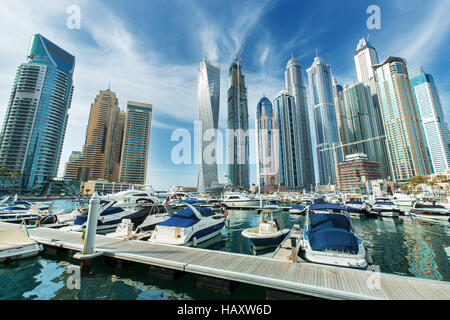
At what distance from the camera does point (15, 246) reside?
9.08 metres

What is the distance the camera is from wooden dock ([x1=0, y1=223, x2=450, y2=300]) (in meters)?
5.21

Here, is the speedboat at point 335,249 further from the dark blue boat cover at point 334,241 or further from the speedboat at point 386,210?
the speedboat at point 386,210

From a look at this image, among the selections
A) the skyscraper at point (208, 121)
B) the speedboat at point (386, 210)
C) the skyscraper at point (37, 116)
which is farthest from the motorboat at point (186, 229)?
→ the skyscraper at point (37, 116)

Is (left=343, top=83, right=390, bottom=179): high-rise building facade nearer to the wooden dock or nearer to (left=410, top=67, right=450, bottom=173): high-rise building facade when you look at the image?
(left=410, top=67, right=450, bottom=173): high-rise building facade

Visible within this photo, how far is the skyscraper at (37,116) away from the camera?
3765 inches

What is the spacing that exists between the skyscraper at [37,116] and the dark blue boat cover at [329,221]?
134710mm

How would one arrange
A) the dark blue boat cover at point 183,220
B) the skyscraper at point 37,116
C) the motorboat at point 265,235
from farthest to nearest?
the skyscraper at point 37,116 < the motorboat at point 265,235 < the dark blue boat cover at point 183,220

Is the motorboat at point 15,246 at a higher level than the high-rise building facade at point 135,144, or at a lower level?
lower

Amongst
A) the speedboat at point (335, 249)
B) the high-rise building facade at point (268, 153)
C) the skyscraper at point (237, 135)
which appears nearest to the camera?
the speedboat at point (335, 249)

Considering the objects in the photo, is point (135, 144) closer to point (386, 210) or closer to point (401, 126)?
point (386, 210)

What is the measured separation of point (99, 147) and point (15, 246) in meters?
166

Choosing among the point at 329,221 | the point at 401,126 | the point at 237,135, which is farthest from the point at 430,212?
the point at 401,126

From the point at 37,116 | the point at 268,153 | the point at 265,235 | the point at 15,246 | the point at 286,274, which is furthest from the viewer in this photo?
the point at 268,153
